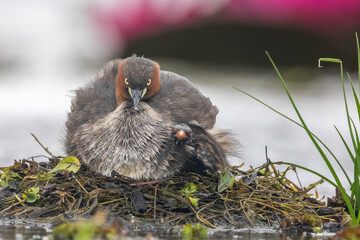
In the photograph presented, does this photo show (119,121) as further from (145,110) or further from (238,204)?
(238,204)

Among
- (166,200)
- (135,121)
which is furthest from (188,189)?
(135,121)

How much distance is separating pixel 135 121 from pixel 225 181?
0.91 meters

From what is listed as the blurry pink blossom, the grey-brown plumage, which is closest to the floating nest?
the grey-brown plumage

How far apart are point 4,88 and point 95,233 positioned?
793 cm

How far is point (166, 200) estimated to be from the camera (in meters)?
6.70

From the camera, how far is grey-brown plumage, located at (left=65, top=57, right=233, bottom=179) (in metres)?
7.07

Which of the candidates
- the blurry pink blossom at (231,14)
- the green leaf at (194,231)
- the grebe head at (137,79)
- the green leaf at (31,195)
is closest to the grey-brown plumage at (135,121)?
the grebe head at (137,79)

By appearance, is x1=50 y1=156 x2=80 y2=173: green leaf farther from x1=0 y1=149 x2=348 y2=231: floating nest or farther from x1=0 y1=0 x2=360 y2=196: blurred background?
x1=0 y1=0 x2=360 y2=196: blurred background

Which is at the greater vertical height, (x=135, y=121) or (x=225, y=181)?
(x=135, y=121)

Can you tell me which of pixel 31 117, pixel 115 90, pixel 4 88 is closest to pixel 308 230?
pixel 115 90

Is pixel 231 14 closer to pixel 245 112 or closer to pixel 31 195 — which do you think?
pixel 245 112

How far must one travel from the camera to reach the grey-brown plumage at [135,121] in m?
7.07

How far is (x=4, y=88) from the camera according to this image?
12773mm

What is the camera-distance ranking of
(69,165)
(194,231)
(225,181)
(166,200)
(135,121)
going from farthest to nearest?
(135,121), (69,165), (225,181), (166,200), (194,231)
